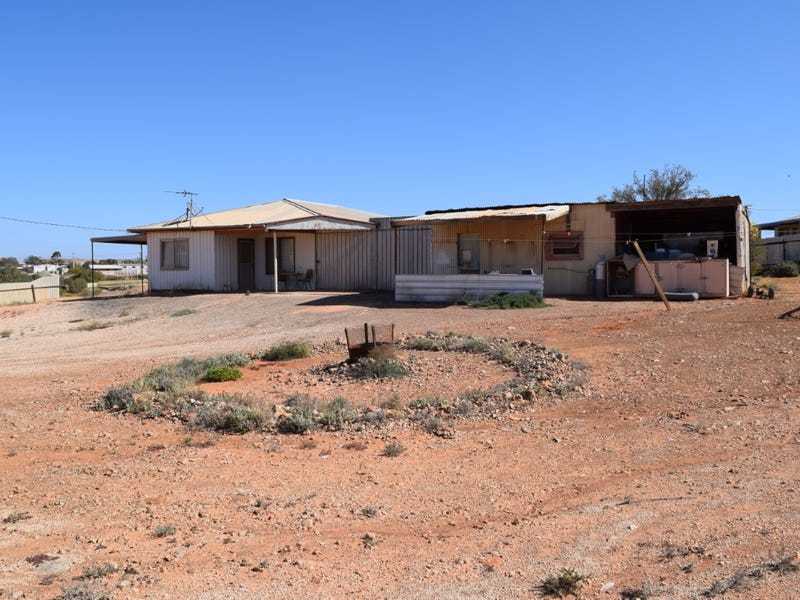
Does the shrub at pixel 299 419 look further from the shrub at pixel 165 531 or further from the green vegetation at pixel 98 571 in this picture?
the green vegetation at pixel 98 571

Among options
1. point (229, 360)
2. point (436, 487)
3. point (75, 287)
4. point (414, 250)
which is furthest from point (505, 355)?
point (75, 287)

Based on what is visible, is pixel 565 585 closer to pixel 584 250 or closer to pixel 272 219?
pixel 584 250

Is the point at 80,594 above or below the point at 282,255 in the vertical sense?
below

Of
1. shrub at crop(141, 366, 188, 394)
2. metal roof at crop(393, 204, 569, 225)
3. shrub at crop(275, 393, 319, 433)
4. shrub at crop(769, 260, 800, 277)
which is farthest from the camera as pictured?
shrub at crop(769, 260, 800, 277)

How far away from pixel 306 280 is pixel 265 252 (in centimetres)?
220

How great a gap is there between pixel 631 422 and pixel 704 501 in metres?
2.84

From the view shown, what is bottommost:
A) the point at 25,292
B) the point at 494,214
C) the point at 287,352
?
the point at 287,352

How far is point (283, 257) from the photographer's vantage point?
95.7 ft

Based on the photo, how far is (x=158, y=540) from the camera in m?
5.90

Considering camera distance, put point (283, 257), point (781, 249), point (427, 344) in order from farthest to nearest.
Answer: point (781, 249)
point (283, 257)
point (427, 344)

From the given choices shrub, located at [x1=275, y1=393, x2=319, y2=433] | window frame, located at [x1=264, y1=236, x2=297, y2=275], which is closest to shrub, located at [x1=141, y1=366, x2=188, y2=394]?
shrub, located at [x1=275, y1=393, x2=319, y2=433]

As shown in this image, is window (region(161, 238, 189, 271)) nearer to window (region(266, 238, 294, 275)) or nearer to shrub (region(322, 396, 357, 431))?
window (region(266, 238, 294, 275))

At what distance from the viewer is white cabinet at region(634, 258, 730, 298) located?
66.2ft

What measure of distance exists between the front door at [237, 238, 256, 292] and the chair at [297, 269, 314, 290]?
209 centimetres
